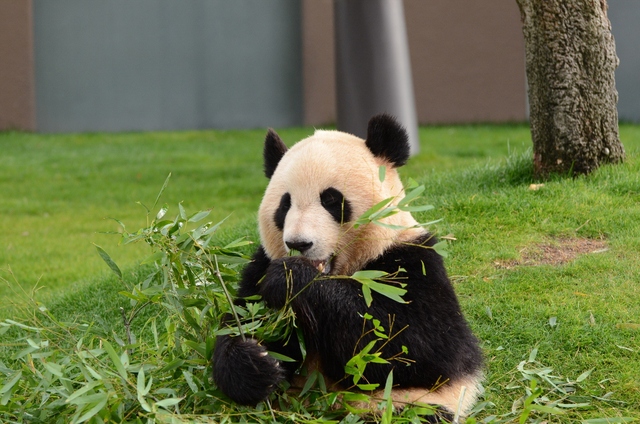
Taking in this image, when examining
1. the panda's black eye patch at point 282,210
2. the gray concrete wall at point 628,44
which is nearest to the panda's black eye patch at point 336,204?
the panda's black eye patch at point 282,210

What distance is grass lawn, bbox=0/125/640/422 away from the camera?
3.81m

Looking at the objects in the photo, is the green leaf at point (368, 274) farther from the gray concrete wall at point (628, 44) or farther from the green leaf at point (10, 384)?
the gray concrete wall at point (628, 44)

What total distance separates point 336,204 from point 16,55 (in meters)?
12.0

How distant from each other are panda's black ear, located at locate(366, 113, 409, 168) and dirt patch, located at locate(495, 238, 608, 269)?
175cm

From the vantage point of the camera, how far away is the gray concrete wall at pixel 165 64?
13750 mm

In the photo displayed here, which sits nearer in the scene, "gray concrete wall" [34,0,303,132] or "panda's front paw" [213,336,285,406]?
"panda's front paw" [213,336,285,406]

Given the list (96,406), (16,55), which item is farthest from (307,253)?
(16,55)

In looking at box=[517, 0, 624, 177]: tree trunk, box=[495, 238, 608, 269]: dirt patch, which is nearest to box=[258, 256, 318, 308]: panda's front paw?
box=[495, 238, 608, 269]: dirt patch

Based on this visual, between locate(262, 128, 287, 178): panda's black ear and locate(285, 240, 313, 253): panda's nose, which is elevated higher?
locate(262, 128, 287, 178): panda's black ear

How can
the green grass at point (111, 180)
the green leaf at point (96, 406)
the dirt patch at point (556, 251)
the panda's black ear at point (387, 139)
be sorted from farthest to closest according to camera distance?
the green grass at point (111, 180), the dirt patch at point (556, 251), the panda's black ear at point (387, 139), the green leaf at point (96, 406)

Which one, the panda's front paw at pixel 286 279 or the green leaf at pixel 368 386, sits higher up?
the panda's front paw at pixel 286 279

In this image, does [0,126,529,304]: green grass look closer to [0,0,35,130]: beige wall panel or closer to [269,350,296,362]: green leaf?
[0,0,35,130]: beige wall panel

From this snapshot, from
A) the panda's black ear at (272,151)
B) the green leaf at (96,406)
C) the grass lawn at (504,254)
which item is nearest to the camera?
the green leaf at (96,406)

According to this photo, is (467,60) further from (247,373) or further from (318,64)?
(247,373)
